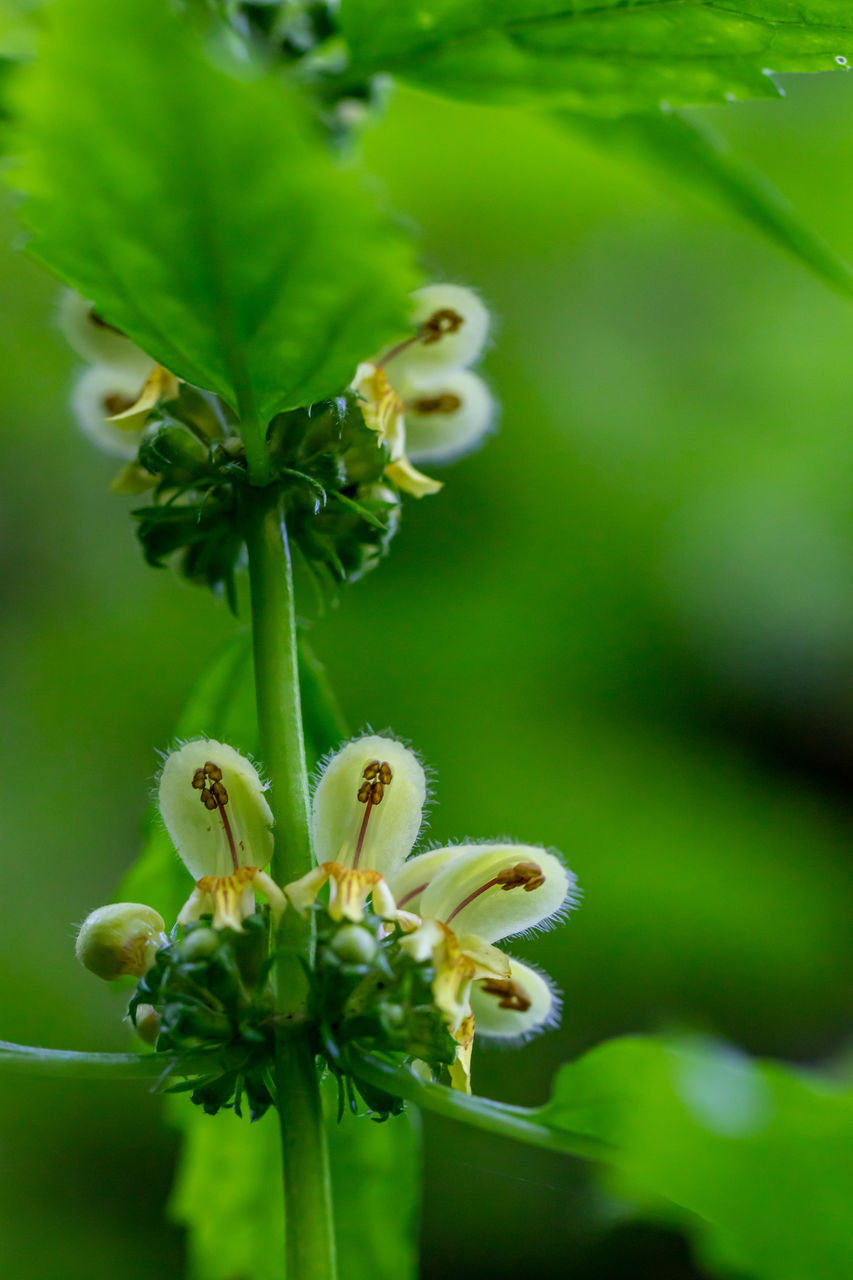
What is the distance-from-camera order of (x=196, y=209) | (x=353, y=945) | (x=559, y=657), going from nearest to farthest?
1. (x=196, y=209)
2. (x=353, y=945)
3. (x=559, y=657)

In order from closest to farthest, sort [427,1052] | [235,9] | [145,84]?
[145,84] < [427,1052] < [235,9]

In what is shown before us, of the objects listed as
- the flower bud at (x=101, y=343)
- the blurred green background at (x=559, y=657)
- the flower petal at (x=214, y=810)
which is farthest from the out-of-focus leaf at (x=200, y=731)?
the blurred green background at (x=559, y=657)

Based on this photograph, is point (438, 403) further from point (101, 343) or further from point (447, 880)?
point (447, 880)

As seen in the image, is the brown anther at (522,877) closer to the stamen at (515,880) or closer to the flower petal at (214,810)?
the stamen at (515,880)

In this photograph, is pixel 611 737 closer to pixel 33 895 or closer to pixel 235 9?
pixel 33 895

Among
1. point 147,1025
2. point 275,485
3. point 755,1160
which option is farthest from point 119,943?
point 755,1160

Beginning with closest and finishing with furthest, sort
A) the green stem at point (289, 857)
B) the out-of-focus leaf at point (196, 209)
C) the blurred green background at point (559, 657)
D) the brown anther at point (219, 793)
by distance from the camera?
the out-of-focus leaf at point (196, 209), the green stem at point (289, 857), the brown anther at point (219, 793), the blurred green background at point (559, 657)

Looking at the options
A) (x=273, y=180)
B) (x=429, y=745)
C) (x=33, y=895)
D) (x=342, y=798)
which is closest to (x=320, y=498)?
(x=342, y=798)
